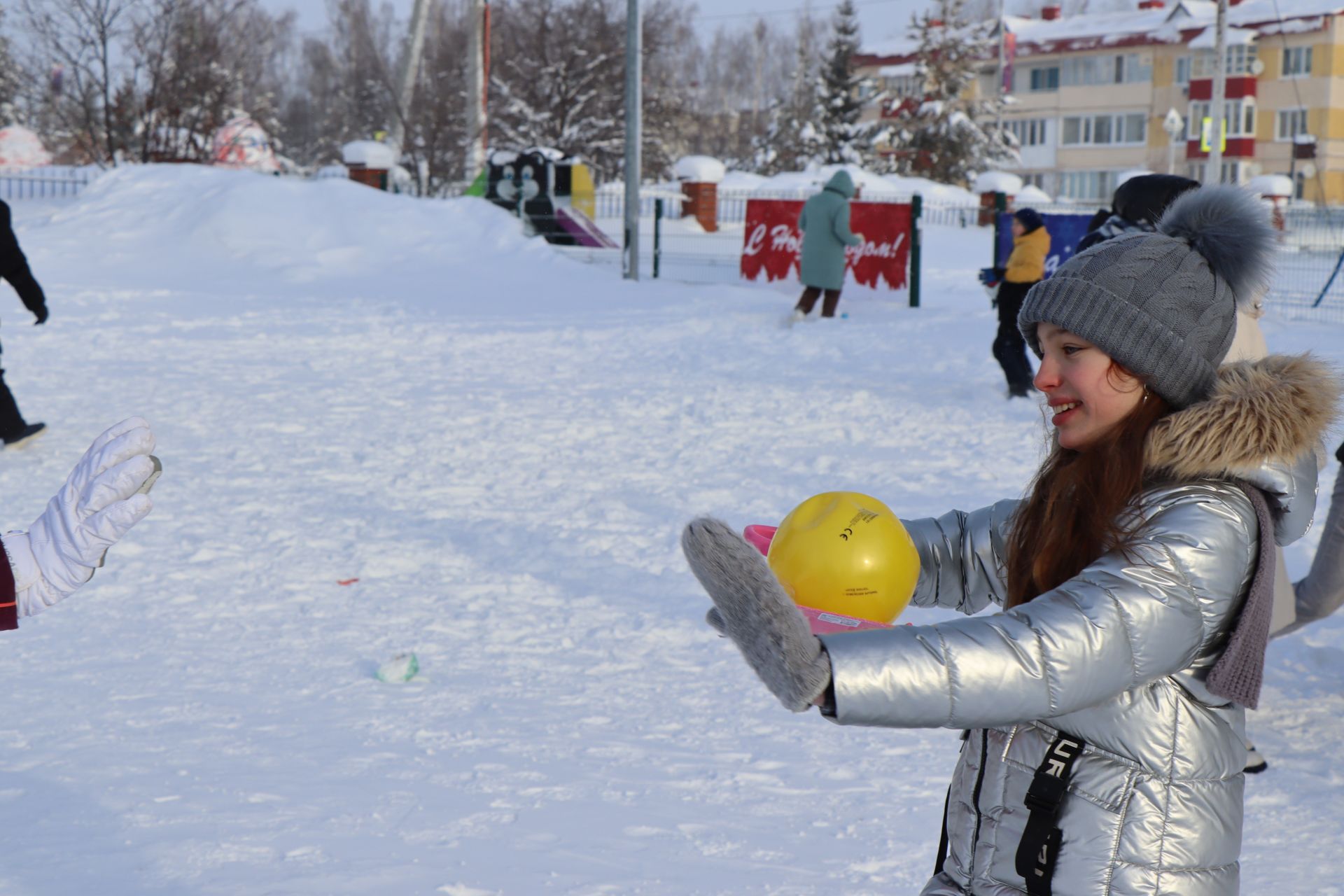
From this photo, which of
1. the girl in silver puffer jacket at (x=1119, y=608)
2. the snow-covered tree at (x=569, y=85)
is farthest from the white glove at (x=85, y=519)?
the snow-covered tree at (x=569, y=85)

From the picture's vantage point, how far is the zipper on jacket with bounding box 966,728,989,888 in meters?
1.85

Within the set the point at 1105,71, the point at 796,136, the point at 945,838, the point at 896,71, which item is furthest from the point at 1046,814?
the point at 896,71

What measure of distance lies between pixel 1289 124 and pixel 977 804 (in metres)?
59.6

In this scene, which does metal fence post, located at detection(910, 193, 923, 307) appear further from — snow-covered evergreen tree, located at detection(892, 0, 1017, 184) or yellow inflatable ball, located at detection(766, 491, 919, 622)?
snow-covered evergreen tree, located at detection(892, 0, 1017, 184)

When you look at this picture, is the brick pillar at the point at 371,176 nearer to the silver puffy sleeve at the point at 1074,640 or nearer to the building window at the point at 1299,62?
the silver puffy sleeve at the point at 1074,640

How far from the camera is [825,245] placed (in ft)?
47.4

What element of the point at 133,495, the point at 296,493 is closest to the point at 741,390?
the point at 296,493

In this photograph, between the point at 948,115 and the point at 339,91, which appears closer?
the point at 948,115

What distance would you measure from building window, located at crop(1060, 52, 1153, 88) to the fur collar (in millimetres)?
61623

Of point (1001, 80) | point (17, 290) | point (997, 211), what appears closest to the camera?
point (17, 290)

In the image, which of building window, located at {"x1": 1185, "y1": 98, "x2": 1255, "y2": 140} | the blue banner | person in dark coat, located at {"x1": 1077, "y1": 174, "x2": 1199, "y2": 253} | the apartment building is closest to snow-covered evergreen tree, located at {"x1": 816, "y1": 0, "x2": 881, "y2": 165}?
the apartment building

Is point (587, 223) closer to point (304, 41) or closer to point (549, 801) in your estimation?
point (549, 801)

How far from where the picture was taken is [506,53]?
4350 cm

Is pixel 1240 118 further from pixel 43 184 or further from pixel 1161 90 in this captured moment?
pixel 43 184
